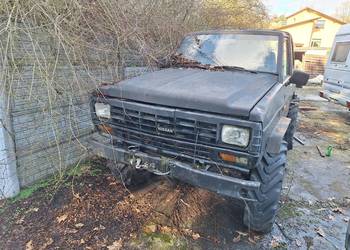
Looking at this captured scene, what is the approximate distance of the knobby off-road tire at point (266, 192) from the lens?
8.66 ft

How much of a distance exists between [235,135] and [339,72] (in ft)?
24.2

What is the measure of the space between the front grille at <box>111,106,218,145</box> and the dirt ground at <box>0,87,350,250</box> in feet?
3.27

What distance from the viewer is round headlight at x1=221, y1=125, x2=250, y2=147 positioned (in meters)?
2.37

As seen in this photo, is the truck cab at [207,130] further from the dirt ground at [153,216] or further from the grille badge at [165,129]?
the dirt ground at [153,216]

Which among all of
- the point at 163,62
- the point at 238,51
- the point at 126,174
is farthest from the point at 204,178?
the point at 163,62

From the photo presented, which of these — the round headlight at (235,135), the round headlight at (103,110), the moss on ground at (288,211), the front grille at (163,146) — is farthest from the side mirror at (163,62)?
the moss on ground at (288,211)

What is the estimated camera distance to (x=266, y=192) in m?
2.69

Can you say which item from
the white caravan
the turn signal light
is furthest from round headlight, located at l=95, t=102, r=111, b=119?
the white caravan

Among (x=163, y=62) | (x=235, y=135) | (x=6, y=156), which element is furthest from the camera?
(x=163, y=62)

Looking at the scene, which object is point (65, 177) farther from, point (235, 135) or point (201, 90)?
point (235, 135)

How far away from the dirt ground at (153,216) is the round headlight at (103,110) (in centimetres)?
101

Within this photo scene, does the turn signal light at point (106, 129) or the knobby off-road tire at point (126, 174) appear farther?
the knobby off-road tire at point (126, 174)

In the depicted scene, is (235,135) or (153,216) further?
(153,216)

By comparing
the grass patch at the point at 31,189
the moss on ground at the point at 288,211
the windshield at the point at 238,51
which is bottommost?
the moss on ground at the point at 288,211
